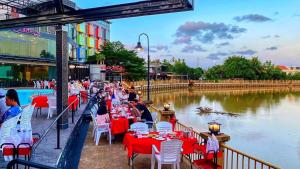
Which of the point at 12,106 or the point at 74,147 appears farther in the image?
the point at 74,147

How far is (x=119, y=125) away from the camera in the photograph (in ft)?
32.3

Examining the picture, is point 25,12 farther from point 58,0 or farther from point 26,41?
point 26,41

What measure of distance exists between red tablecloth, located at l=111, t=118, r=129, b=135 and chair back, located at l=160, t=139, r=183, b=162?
3384 mm

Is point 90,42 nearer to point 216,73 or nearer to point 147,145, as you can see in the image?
point 216,73

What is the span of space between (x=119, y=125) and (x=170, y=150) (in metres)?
3.49

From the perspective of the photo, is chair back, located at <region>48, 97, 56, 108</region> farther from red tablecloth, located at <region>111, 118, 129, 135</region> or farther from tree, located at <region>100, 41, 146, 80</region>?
tree, located at <region>100, 41, 146, 80</region>

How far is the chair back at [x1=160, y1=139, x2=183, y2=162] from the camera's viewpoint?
21.5ft

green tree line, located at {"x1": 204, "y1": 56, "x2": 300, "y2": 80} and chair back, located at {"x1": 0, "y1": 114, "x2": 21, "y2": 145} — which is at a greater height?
green tree line, located at {"x1": 204, "y1": 56, "x2": 300, "y2": 80}

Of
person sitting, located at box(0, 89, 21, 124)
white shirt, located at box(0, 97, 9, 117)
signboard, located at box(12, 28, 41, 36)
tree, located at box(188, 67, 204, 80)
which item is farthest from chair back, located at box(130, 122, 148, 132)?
tree, located at box(188, 67, 204, 80)

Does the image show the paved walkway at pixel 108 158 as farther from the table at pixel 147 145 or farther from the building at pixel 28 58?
the building at pixel 28 58

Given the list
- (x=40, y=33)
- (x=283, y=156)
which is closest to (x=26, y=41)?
(x=40, y=33)

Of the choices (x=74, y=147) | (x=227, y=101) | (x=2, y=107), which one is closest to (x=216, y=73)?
(x=227, y=101)

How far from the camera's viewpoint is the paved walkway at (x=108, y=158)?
24.8 ft

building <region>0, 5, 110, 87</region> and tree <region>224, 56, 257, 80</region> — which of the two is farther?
tree <region>224, 56, 257, 80</region>
